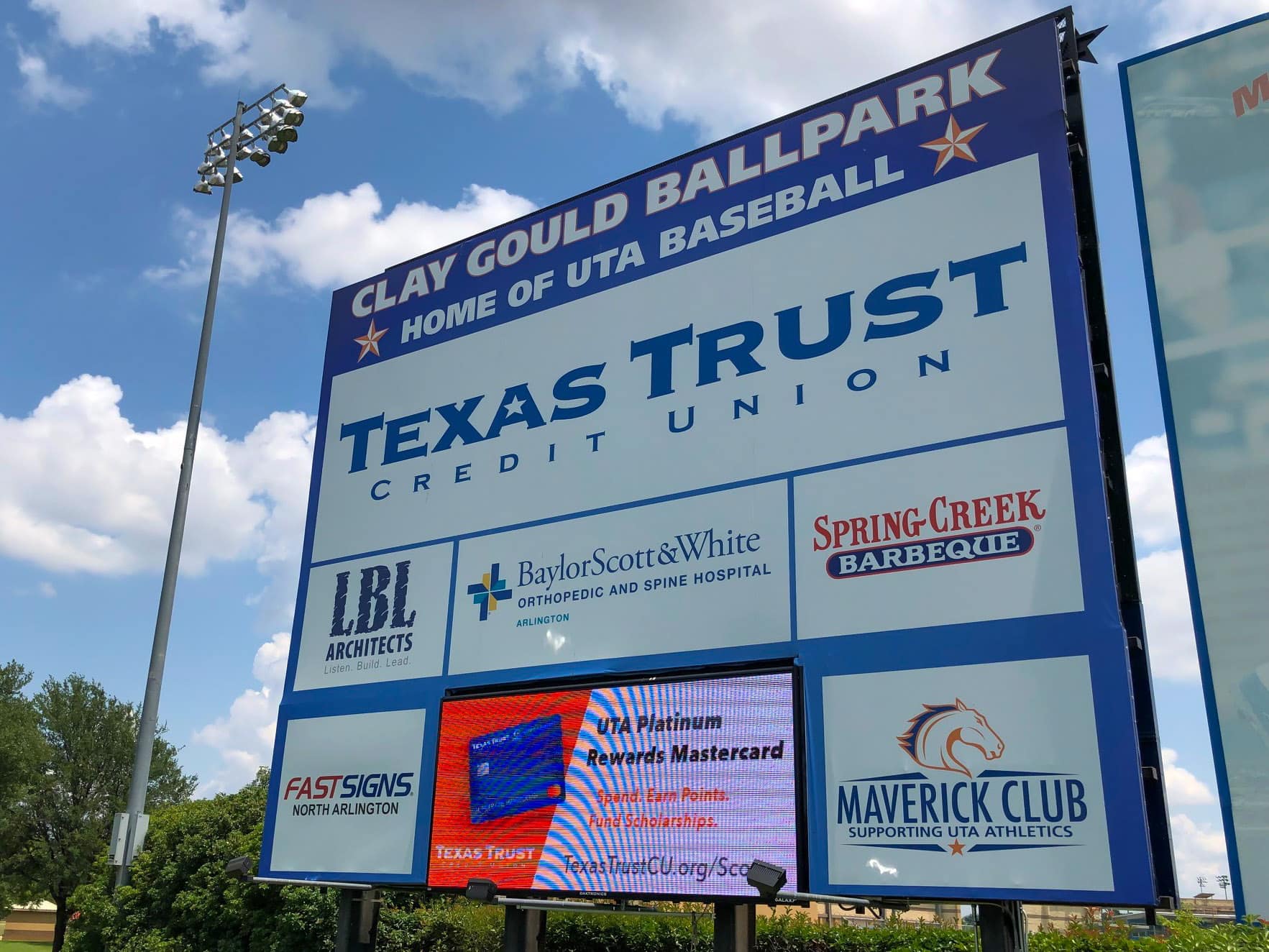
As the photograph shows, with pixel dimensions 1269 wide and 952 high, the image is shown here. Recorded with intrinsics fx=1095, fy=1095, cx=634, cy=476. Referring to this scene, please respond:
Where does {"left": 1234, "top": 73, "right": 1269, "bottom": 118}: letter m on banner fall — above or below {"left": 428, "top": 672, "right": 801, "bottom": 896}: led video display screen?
above

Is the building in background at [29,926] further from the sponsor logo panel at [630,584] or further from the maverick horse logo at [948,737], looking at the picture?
the maverick horse logo at [948,737]

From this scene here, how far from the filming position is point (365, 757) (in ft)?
32.7

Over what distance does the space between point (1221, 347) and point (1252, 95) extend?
1975 millimetres

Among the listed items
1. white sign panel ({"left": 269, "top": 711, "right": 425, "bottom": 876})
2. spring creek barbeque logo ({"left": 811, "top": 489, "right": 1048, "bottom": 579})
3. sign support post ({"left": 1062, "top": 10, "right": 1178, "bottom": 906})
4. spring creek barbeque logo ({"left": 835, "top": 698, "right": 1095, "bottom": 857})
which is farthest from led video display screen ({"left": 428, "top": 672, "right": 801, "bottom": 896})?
sign support post ({"left": 1062, "top": 10, "right": 1178, "bottom": 906})

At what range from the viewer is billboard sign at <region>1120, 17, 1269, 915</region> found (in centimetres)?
666

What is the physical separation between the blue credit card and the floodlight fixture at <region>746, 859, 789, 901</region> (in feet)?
5.70

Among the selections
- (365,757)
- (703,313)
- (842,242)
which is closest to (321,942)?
(365,757)

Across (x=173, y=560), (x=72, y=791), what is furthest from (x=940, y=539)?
(x=72, y=791)

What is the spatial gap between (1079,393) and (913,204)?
2194 millimetres

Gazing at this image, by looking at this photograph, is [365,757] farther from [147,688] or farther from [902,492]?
[902,492]

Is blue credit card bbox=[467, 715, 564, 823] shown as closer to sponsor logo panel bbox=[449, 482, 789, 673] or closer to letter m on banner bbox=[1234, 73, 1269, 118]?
sponsor logo panel bbox=[449, 482, 789, 673]

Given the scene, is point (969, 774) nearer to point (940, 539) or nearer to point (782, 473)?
point (940, 539)

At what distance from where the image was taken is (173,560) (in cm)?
1329

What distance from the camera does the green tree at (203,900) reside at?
602 inches
